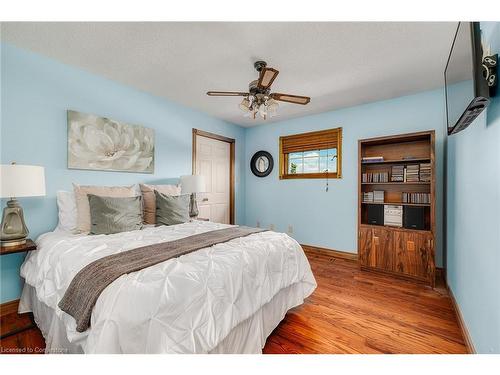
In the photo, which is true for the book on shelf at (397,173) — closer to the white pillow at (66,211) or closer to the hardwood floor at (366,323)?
the hardwood floor at (366,323)

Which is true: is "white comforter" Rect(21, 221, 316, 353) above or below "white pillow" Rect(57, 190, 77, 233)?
below

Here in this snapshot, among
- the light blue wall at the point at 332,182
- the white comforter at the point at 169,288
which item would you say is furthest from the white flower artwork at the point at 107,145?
the light blue wall at the point at 332,182

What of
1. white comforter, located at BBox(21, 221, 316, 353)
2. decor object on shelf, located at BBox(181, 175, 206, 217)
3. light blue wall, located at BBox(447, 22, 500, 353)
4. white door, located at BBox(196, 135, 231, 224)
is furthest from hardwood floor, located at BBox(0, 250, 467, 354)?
white door, located at BBox(196, 135, 231, 224)

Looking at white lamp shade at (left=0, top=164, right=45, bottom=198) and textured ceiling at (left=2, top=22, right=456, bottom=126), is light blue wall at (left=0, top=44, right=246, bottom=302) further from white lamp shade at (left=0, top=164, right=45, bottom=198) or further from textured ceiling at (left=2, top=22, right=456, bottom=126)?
white lamp shade at (left=0, top=164, right=45, bottom=198)

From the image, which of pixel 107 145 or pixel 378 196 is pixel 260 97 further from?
pixel 378 196

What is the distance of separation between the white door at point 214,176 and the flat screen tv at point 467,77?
10.9 feet

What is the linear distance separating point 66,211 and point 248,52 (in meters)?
2.33

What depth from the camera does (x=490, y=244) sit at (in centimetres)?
123

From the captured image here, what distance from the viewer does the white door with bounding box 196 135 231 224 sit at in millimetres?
4000

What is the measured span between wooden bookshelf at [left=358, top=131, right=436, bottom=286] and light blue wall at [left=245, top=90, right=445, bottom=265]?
0.19m

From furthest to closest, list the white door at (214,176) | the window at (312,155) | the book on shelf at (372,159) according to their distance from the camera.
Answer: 1. the white door at (214,176)
2. the window at (312,155)
3. the book on shelf at (372,159)

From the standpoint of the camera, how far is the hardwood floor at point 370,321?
164 centimetres
